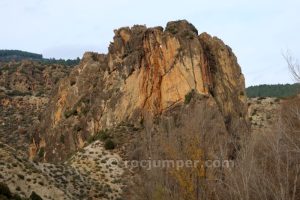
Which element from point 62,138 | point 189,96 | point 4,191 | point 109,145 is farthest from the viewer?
point 62,138

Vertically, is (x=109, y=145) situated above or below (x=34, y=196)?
above

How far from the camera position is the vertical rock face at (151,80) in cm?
5700

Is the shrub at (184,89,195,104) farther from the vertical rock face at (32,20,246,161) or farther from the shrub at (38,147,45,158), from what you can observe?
the shrub at (38,147,45,158)

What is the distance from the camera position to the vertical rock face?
57000 mm

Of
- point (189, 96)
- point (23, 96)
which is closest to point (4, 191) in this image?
point (189, 96)

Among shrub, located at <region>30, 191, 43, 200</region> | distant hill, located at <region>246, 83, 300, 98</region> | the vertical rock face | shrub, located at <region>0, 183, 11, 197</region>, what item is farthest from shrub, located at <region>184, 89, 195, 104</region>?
distant hill, located at <region>246, 83, 300, 98</region>

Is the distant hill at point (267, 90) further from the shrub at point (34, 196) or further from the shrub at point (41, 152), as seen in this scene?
the shrub at point (34, 196)

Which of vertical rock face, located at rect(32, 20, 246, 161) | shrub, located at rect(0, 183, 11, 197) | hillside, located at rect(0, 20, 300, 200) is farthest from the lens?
vertical rock face, located at rect(32, 20, 246, 161)

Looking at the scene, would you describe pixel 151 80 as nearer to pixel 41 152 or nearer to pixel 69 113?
pixel 69 113

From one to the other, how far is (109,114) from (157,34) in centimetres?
1150

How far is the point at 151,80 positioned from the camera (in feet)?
191

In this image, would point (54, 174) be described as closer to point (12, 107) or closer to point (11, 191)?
point (11, 191)

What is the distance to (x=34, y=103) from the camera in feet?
374

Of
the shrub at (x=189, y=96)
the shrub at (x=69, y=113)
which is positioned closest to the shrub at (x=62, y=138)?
the shrub at (x=69, y=113)
